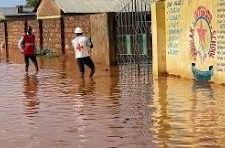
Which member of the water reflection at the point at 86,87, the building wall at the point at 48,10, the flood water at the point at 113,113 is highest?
the building wall at the point at 48,10

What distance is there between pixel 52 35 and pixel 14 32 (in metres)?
8.80

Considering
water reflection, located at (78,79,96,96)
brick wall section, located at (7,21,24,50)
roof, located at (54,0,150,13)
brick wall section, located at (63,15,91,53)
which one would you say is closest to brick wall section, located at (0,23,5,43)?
brick wall section, located at (7,21,24,50)

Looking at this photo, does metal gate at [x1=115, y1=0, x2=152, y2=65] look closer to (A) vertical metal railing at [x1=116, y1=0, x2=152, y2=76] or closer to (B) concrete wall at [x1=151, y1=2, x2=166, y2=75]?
(A) vertical metal railing at [x1=116, y1=0, x2=152, y2=76]

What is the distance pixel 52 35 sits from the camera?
109 feet

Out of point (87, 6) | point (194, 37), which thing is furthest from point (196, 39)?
point (87, 6)

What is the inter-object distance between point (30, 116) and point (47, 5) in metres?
35.6

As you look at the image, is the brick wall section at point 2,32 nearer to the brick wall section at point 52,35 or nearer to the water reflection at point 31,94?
the brick wall section at point 52,35

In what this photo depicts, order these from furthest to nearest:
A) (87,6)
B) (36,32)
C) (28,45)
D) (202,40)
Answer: (87,6)
(36,32)
(28,45)
(202,40)

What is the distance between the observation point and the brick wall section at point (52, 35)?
1260 inches

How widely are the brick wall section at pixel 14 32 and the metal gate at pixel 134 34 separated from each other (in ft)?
58.3

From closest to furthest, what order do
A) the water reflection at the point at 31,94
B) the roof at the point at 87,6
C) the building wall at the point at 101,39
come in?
the water reflection at the point at 31,94 < the building wall at the point at 101,39 < the roof at the point at 87,6

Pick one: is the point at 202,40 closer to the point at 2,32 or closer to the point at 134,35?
the point at 134,35

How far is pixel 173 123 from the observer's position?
9.45 metres

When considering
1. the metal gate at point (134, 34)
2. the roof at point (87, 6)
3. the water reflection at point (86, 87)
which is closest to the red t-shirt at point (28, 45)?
the metal gate at point (134, 34)
